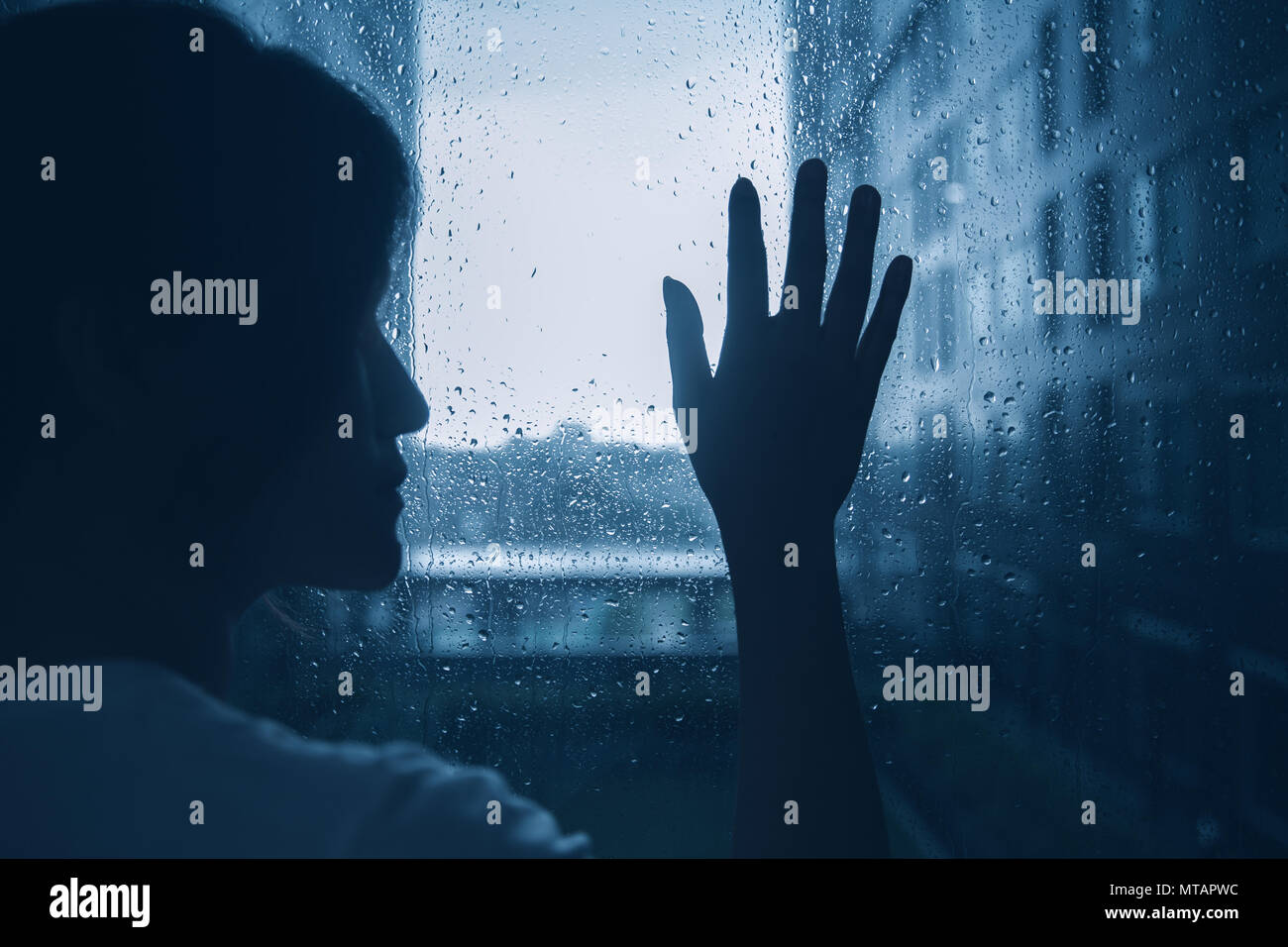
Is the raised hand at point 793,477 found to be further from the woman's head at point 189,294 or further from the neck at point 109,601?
the neck at point 109,601

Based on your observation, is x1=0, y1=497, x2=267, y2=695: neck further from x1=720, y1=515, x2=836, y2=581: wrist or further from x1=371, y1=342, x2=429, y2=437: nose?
x1=720, y1=515, x2=836, y2=581: wrist

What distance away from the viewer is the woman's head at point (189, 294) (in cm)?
38

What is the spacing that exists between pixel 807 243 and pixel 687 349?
10 cm

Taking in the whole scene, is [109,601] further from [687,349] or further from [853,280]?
[853,280]

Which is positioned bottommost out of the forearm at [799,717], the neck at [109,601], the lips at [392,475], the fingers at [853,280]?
the forearm at [799,717]

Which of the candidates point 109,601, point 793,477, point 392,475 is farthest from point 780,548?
point 109,601

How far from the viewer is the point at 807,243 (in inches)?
17.3

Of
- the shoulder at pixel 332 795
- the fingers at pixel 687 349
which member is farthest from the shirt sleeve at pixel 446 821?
the fingers at pixel 687 349

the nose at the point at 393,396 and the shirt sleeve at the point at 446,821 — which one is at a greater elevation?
the nose at the point at 393,396

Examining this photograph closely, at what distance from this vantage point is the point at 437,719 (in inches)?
38.1
